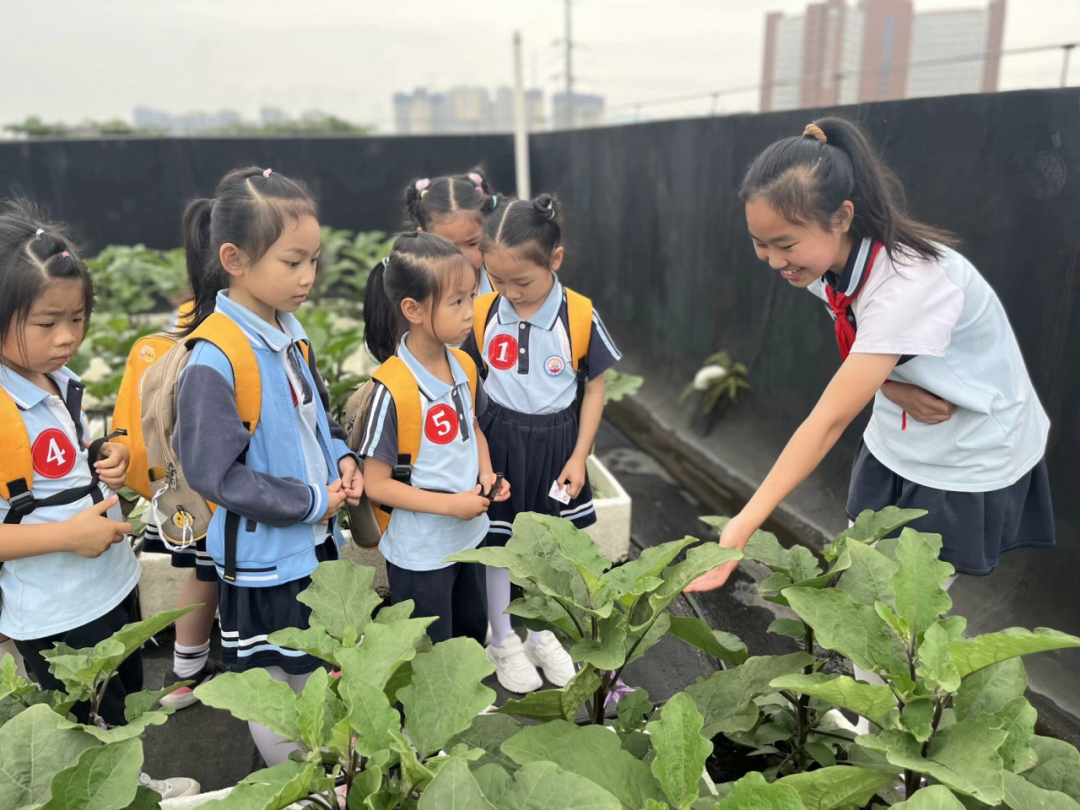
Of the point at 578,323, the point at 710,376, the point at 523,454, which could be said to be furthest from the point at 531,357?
the point at 710,376

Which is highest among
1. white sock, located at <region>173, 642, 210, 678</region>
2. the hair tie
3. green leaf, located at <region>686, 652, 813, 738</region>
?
the hair tie

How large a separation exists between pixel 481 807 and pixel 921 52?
433cm

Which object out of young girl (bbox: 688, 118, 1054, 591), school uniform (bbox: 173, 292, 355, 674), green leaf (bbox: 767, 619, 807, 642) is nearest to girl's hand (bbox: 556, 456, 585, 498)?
school uniform (bbox: 173, 292, 355, 674)

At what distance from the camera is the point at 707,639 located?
1.34 meters

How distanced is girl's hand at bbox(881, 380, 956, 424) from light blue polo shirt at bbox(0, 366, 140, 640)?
1.77m

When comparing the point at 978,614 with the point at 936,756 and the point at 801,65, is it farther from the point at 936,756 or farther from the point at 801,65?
the point at 801,65

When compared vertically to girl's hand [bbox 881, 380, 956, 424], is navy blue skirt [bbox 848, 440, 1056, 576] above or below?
below

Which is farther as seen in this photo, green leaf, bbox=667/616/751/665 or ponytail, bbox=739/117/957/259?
ponytail, bbox=739/117/957/259

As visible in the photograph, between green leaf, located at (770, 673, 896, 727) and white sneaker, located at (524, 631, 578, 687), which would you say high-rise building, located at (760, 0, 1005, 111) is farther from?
green leaf, located at (770, 673, 896, 727)

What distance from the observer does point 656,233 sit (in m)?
6.08

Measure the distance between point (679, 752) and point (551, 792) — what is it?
A: 18cm

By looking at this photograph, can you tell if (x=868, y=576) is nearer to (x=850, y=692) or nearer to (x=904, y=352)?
(x=850, y=692)

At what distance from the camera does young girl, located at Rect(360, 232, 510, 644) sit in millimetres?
1868

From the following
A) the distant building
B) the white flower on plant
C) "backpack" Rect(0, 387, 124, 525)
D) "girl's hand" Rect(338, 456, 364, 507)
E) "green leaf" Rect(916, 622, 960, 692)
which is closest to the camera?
"green leaf" Rect(916, 622, 960, 692)
